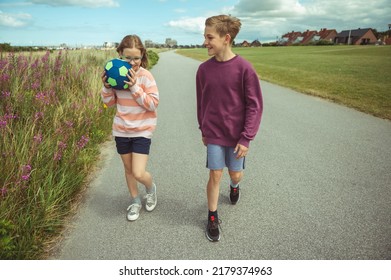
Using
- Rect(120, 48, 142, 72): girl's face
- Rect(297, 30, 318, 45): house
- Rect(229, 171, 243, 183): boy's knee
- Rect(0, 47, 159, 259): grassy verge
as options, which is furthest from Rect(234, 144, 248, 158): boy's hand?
Rect(297, 30, 318, 45): house

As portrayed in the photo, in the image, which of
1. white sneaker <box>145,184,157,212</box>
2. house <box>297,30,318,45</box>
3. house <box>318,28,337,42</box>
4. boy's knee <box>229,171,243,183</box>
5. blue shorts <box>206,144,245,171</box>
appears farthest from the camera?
house <box>297,30,318,45</box>

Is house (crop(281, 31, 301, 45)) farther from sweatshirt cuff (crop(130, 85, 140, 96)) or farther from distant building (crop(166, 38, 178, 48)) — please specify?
sweatshirt cuff (crop(130, 85, 140, 96))

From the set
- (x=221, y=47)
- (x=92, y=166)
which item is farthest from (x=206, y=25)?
(x=92, y=166)

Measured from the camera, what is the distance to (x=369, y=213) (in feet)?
9.37

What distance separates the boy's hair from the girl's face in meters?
0.64

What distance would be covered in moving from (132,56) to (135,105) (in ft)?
1.42

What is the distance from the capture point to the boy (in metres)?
2.21

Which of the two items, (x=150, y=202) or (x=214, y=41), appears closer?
(x=214, y=41)

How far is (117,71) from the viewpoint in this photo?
2.24 meters

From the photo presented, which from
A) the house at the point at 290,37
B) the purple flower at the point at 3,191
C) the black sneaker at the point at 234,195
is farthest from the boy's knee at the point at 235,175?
the house at the point at 290,37

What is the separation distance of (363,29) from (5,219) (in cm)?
12132

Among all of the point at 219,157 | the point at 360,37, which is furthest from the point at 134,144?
the point at 360,37

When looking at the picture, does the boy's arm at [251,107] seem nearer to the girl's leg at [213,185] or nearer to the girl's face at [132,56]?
the girl's leg at [213,185]

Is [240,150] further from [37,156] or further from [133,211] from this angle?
[37,156]
